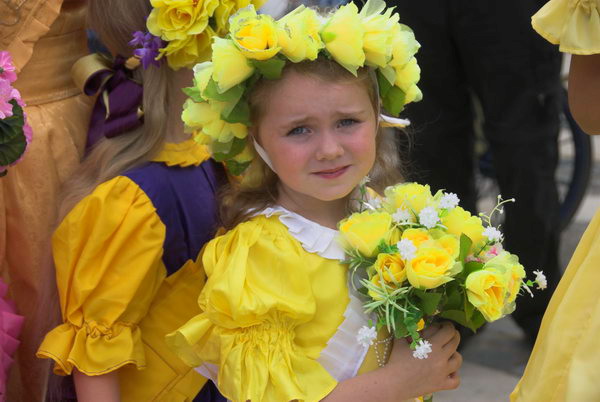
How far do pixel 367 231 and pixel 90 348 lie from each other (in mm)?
743

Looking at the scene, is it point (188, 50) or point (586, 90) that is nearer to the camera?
point (586, 90)

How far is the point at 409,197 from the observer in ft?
8.06

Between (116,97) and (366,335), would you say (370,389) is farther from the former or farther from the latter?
(116,97)

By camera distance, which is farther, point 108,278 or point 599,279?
point 108,278

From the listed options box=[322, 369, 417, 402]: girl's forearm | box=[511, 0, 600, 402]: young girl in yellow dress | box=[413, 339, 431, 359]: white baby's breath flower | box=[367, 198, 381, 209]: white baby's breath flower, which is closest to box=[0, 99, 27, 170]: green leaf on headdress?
box=[367, 198, 381, 209]: white baby's breath flower

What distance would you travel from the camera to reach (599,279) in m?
2.15

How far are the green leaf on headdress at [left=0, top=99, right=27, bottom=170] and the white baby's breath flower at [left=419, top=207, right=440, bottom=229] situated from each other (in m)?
0.99

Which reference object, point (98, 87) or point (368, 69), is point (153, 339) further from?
Answer: point (368, 69)

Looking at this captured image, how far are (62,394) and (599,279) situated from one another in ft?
4.53

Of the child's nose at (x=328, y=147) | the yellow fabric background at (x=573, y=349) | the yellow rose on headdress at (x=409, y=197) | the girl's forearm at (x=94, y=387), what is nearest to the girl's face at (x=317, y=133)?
the child's nose at (x=328, y=147)

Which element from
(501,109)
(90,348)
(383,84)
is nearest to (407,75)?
(383,84)

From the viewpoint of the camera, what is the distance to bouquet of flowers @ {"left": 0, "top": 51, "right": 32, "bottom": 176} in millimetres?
2533

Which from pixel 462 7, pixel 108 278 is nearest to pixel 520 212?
pixel 462 7

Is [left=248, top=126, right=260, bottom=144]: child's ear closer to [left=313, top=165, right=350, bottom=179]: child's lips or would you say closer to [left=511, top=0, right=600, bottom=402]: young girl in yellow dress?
[left=313, top=165, right=350, bottom=179]: child's lips
